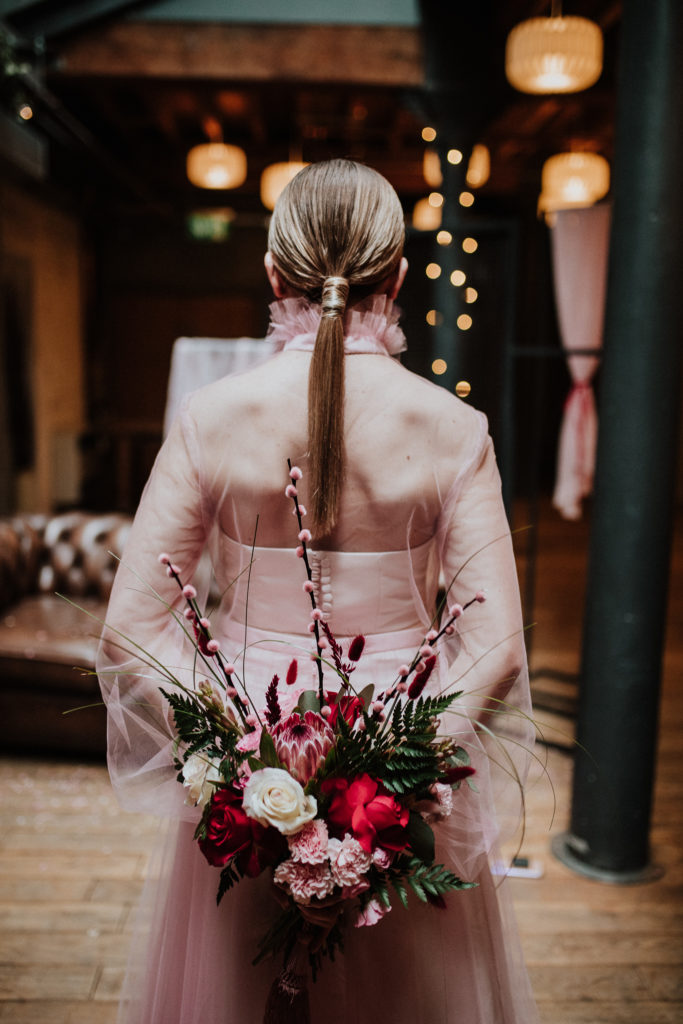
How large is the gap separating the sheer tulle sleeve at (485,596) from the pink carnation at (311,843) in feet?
0.92

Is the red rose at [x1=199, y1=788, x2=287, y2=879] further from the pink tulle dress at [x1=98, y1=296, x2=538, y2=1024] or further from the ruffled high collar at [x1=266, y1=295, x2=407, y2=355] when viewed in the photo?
the ruffled high collar at [x1=266, y1=295, x2=407, y2=355]

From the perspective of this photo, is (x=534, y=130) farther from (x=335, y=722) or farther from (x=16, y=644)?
(x=335, y=722)

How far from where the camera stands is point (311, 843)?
92 cm

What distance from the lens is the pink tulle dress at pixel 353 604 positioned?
1169 mm

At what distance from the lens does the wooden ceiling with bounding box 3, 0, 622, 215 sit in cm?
429

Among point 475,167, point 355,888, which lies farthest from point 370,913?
point 475,167

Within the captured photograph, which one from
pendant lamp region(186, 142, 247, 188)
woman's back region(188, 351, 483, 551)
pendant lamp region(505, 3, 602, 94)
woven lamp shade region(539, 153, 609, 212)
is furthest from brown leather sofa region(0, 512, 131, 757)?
woven lamp shade region(539, 153, 609, 212)

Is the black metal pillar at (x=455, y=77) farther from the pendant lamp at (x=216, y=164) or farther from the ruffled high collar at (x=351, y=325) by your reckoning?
the ruffled high collar at (x=351, y=325)

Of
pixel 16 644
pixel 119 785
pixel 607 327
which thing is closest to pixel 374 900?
pixel 119 785

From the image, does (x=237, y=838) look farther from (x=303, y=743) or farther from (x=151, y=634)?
(x=151, y=634)

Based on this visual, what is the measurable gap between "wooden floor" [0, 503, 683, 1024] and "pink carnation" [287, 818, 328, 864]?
4.60 feet

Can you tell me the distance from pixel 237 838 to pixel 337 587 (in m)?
0.39

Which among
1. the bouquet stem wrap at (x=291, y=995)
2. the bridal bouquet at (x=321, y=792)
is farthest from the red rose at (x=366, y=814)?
the bouquet stem wrap at (x=291, y=995)

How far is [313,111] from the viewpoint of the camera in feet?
19.4
